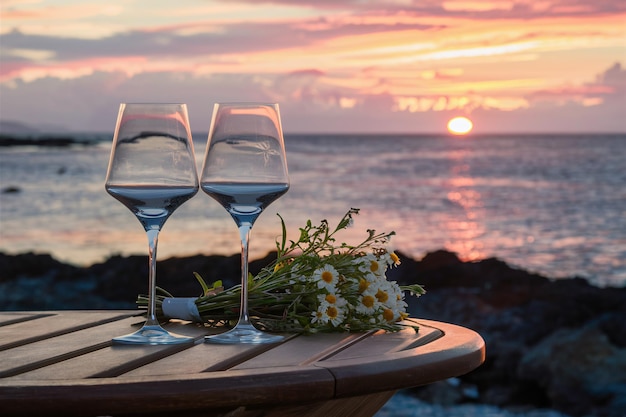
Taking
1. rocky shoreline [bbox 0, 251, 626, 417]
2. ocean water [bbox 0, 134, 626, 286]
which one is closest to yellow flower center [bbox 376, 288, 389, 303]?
rocky shoreline [bbox 0, 251, 626, 417]

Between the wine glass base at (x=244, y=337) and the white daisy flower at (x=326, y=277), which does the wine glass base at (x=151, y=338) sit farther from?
the white daisy flower at (x=326, y=277)

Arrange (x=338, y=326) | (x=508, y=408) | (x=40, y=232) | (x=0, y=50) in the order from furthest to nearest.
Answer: (x=0, y=50) < (x=40, y=232) < (x=508, y=408) < (x=338, y=326)

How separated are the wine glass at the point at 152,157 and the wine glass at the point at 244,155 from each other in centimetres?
5

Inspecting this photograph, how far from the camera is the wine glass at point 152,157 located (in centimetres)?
188

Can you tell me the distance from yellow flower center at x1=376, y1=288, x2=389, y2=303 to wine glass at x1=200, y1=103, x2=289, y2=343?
1.30 ft

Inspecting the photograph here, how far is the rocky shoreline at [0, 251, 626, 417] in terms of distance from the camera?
739 centimetres

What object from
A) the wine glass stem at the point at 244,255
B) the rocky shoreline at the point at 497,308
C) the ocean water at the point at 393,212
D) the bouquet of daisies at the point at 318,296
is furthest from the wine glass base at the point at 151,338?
the ocean water at the point at 393,212

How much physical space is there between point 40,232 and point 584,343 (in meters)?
11.4

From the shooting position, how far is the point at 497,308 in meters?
9.33

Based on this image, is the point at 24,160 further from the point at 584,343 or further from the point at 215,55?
the point at 584,343

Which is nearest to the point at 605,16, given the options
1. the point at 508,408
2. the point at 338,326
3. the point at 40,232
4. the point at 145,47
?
the point at 145,47

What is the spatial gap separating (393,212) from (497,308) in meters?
12.2

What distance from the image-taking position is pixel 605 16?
2108 centimetres

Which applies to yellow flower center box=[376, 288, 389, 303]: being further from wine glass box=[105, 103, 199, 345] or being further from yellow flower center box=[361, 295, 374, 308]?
wine glass box=[105, 103, 199, 345]
